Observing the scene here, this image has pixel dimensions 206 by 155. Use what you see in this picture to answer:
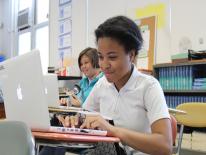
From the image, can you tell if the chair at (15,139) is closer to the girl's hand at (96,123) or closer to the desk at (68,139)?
the desk at (68,139)

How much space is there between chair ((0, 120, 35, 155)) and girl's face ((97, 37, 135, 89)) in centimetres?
41

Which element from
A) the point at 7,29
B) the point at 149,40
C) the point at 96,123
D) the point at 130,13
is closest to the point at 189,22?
the point at 149,40

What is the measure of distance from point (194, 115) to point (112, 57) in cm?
149

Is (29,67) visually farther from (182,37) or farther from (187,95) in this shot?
→ (182,37)

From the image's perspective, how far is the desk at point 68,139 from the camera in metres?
0.91

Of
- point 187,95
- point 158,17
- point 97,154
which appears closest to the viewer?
point 97,154

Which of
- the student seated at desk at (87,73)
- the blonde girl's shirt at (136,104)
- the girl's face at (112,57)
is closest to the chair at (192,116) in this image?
the student seated at desk at (87,73)

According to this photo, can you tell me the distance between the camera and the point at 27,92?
1.15m

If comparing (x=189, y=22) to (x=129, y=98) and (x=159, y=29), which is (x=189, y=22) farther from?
(x=129, y=98)

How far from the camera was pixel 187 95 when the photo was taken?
369 centimetres

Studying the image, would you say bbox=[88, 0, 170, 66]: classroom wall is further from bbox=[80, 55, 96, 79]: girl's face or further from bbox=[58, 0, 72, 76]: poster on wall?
bbox=[80, 55, 96, 79]: girl's face

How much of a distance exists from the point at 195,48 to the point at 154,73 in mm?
571

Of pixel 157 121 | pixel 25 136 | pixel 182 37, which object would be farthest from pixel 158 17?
pixel 25 136

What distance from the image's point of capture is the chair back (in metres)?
2.47
